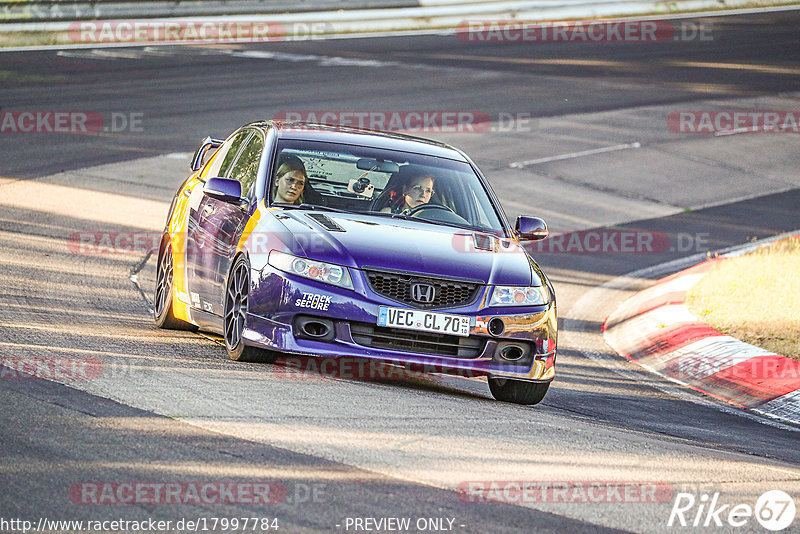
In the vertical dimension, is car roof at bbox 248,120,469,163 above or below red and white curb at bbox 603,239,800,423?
above

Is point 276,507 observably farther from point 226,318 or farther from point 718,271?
point 718,271

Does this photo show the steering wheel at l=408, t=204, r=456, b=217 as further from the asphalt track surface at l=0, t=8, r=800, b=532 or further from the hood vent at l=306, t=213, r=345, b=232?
the asphalt track surface at l=0, t=8, r=800, b=532

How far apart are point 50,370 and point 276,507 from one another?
A: 99.8 inches

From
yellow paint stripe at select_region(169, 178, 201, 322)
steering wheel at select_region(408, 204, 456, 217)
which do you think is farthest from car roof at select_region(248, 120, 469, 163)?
yellow paint stripe at select_region(169, 178, 201, 322)

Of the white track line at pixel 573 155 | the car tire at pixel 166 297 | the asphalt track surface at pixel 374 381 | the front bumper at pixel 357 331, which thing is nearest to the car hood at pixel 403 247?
the front bumper at pixel 357 331

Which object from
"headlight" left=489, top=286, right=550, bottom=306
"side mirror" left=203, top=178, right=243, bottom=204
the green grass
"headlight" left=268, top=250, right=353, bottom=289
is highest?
"side mirror" left=203, top=178, right=243, bottom=204

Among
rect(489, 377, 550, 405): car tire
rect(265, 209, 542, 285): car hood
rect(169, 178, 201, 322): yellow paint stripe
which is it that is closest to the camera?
rect(265, 209, 542, 285): car hood

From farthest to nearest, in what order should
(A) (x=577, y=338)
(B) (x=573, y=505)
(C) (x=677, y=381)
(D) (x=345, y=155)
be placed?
(A) (x=577, y=338) → (C) (x=677, y=381) → (D) (x=345, y=155) → (B) (x=573, y=505)

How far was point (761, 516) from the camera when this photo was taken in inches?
228

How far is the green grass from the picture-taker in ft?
36.8

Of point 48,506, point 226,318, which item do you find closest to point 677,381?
point 226,318

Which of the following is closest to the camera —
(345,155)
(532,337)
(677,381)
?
(532,337)

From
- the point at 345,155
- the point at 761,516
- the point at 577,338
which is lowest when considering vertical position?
the point at 577,338

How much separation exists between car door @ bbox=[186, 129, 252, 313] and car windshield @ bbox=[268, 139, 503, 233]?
71cm
